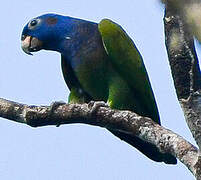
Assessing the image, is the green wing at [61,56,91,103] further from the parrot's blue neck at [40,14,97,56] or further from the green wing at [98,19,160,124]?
the green wing at [98,19,160,124]

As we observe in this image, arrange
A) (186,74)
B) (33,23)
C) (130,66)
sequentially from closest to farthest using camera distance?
(186,74) < (130,66) < (33,23)

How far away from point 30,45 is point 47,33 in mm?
204

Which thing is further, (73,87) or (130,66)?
(73,87)

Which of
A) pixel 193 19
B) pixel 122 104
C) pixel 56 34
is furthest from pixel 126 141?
pixel 193 19

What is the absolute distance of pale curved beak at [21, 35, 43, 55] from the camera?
4.23 meters

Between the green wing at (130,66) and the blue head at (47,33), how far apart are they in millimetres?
479

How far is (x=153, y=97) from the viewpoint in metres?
3.92

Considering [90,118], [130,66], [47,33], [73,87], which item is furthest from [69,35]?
[90,118]

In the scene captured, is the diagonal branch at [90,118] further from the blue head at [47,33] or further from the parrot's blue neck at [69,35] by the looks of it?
the blue head at [47,33]

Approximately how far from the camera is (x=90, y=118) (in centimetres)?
254

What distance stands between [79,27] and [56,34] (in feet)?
0.77

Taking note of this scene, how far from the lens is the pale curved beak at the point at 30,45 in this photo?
13.9 ft

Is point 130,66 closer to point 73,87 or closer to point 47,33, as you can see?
point 73,87

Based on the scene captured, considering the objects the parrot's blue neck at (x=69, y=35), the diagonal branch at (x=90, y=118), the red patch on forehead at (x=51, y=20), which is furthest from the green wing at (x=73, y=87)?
the diagonal branch at (x=90, y=118)
